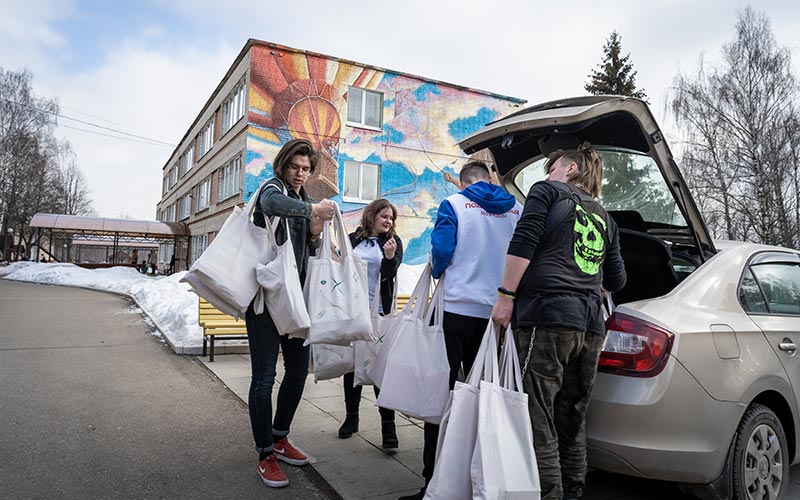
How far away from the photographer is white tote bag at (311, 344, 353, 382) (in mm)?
3705

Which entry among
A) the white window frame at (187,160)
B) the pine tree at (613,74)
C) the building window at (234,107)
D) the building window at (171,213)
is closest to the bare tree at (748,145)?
the pine tree at (613,74)

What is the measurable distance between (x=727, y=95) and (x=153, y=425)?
2464 cm

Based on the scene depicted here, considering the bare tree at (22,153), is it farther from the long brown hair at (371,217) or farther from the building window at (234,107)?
the long brown hair at (371,217)

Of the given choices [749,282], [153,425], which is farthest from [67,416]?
[749,282]

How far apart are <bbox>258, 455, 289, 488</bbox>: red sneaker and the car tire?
255cm

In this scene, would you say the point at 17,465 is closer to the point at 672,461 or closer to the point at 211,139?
the point at 672,461

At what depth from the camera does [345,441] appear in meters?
4.12

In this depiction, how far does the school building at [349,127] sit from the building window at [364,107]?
41 millimetres

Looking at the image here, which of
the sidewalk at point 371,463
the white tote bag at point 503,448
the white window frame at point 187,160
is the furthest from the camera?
the white window frame at point 187,160

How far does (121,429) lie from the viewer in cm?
421

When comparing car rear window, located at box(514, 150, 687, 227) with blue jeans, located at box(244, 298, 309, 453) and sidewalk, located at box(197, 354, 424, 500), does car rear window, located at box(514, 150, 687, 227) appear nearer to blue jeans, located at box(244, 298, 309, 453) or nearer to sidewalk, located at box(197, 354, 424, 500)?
blue jeans, located at box(244, 298, 309, 453)

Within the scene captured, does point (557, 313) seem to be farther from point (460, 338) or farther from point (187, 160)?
point (187, 160)

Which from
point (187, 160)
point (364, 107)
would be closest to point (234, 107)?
point (364, 107)

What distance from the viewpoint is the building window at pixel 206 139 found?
27062 mm
